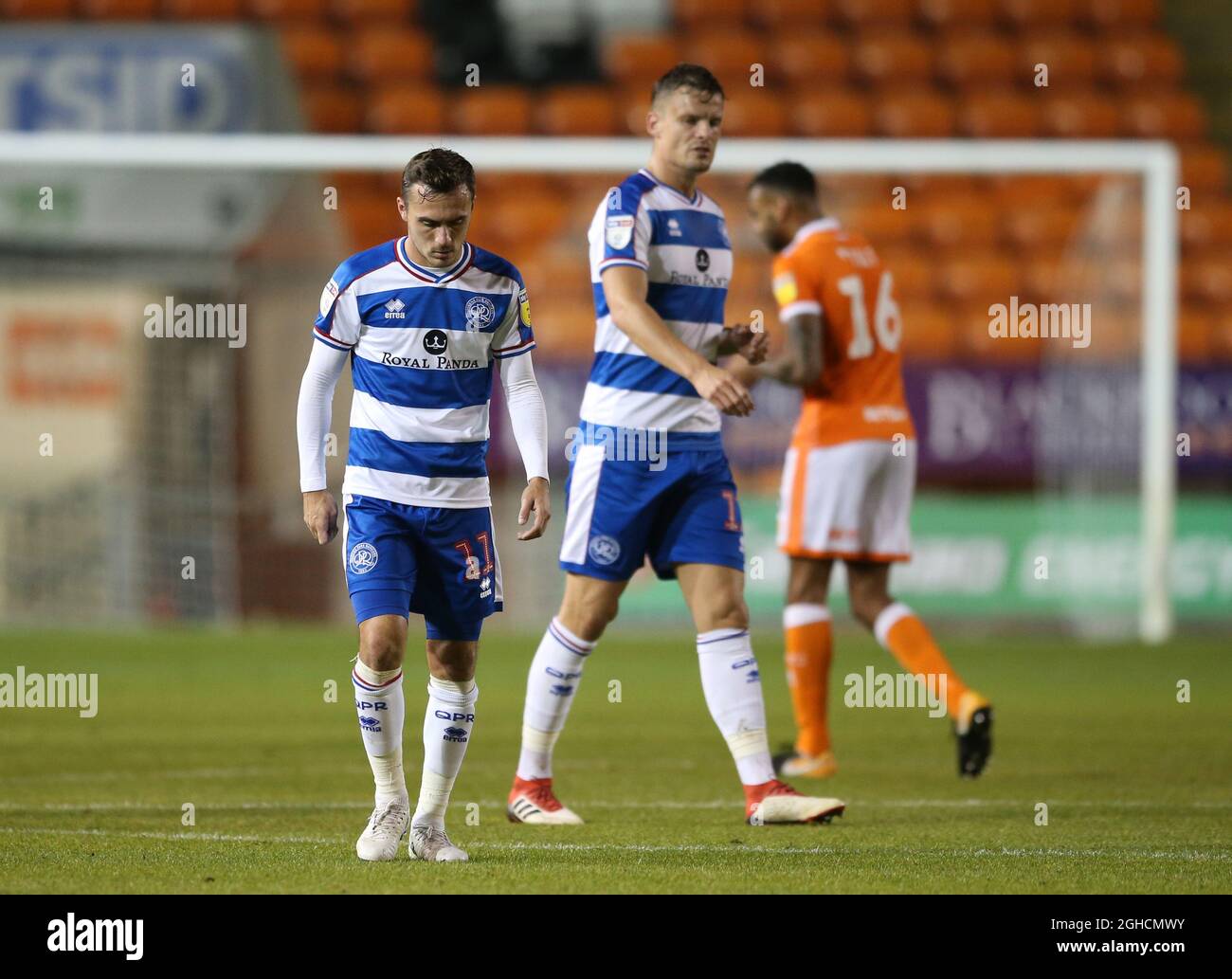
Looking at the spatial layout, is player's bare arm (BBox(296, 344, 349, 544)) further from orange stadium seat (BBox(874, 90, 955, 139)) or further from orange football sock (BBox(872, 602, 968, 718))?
orange stadium seat (BBox(874, 90, 955, 139))

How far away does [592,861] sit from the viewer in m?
4.87

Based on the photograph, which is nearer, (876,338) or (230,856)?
(230,856)

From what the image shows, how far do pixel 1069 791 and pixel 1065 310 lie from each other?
8.03 m

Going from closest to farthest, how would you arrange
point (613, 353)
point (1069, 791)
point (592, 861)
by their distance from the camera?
point (592, 861), point (613, 353), point (1069, 791)

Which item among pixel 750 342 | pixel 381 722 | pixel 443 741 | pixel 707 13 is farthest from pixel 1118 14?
pixel 381 722

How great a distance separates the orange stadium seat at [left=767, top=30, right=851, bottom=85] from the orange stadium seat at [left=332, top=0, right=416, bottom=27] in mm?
3550

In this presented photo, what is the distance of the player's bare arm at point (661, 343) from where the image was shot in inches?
206

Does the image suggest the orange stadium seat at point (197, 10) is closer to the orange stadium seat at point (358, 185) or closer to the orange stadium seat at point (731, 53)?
the orange stadium seat at point (358, 185)

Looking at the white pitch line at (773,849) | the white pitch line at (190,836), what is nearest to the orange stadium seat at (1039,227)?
the white pitch line at (773,849)

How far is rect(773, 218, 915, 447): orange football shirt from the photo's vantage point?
7.20 meters

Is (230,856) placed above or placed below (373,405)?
below

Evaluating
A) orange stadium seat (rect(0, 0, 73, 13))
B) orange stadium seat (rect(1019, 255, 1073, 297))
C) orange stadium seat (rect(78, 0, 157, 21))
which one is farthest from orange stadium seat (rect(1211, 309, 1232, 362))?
orange stadium seat (rect(0, 0, 73, 13))

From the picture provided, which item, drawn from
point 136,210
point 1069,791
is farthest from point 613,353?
point 136,210
